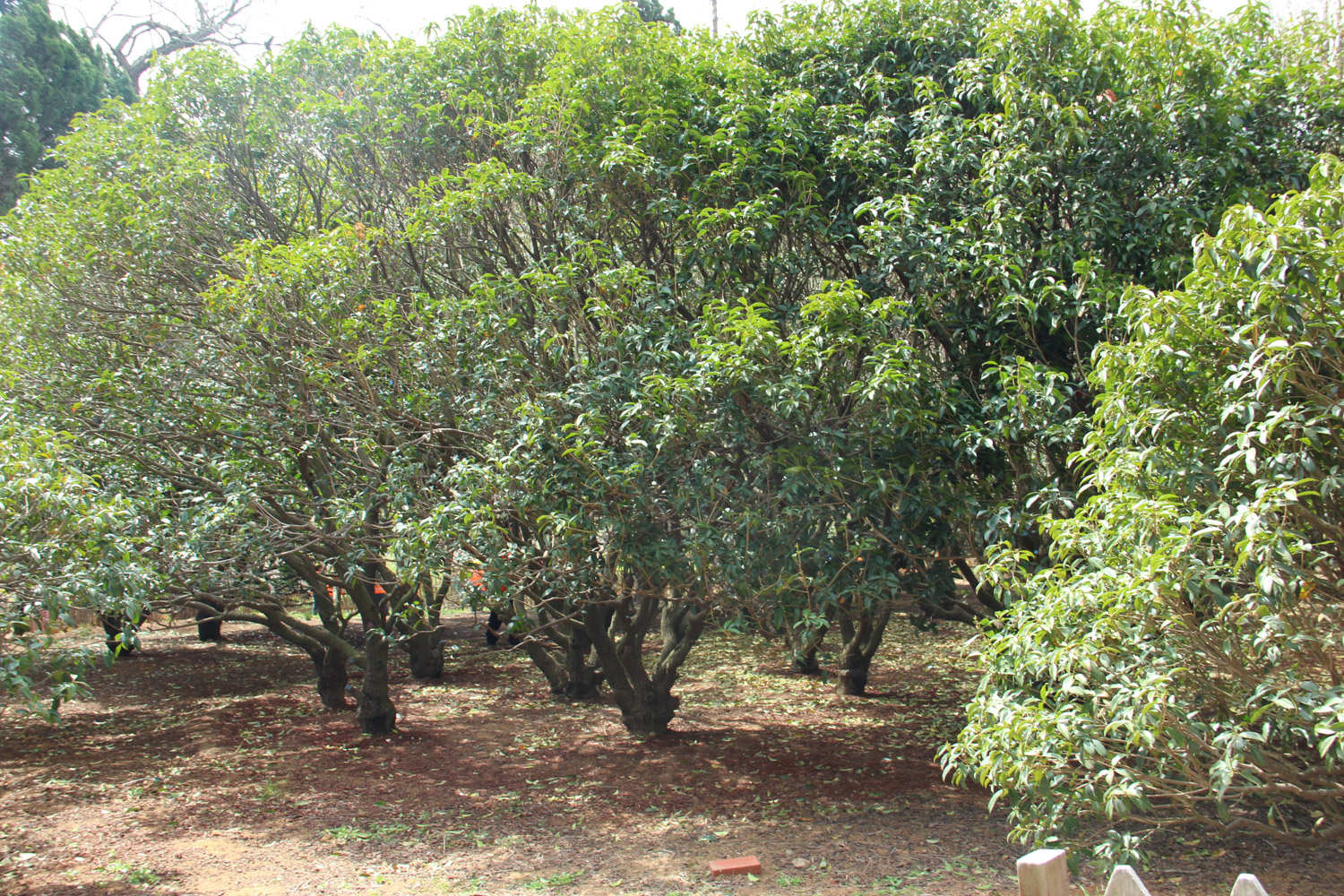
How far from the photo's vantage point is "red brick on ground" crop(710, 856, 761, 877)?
17.1 ft

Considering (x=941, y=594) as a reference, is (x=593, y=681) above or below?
below

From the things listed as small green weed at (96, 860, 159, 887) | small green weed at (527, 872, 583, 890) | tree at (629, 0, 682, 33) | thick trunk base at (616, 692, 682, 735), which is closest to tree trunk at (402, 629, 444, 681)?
thick trunk base at (616, 692, 682, 735)

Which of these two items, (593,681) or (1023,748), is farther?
(593,681)

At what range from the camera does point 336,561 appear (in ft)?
24.6

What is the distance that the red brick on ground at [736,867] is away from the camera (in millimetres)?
5207

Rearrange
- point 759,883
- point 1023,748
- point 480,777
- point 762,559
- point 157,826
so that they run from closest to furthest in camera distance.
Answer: point 1023,748
point 759,883
point 762,559
point 157,826
point 480,777

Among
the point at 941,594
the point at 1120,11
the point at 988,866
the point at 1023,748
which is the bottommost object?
the point at 988,866

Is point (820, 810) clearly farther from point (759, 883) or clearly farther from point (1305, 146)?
point (1305, 146)

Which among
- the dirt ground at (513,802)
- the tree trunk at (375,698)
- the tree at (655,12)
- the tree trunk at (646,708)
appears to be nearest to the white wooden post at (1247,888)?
the dirt ground at (513,802)

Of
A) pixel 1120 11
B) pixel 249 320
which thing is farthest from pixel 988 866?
pixel 249 320

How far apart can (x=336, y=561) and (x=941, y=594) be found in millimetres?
4740

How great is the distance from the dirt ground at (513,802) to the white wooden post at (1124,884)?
2.05 metres

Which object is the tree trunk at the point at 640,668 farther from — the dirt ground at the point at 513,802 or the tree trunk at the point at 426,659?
the tree trunk at the point at 426,659

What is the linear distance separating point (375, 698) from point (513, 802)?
215 centimetres
